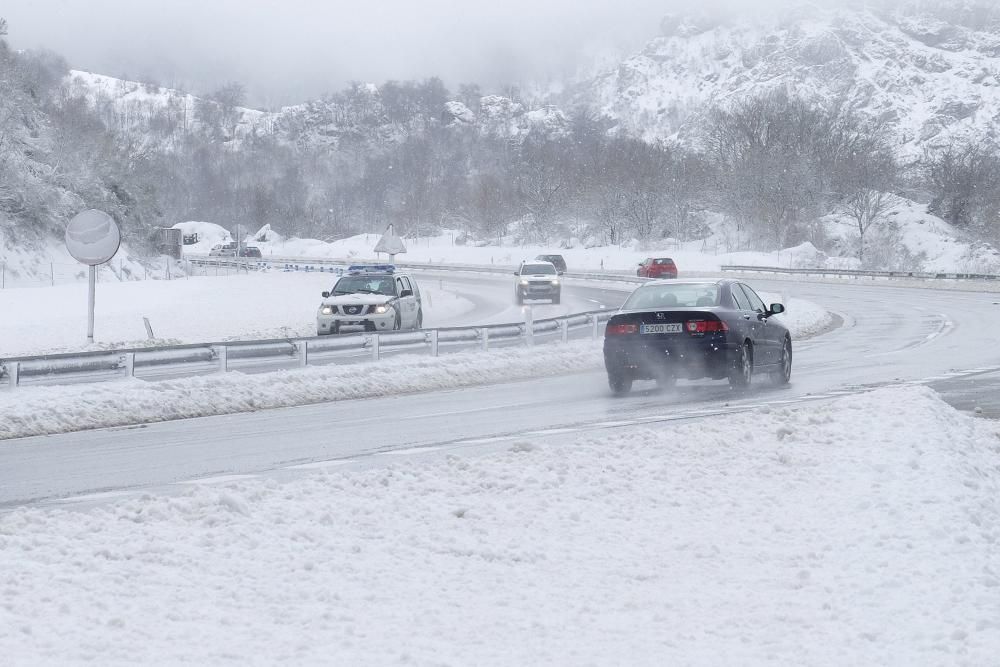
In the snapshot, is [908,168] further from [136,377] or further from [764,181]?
[136,377]

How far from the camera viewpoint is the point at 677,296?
17.1 meters

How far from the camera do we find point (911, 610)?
5.61 meters

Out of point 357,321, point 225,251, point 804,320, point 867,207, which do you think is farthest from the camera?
point 225,251

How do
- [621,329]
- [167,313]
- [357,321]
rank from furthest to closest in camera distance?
[167,313] < [357,321] < [621,329]

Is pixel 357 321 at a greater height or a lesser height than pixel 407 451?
greater

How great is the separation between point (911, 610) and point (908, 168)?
129 metres

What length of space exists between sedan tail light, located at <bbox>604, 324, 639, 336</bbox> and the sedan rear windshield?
41cm

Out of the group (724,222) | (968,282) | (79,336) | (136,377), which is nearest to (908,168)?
A: (724,222)

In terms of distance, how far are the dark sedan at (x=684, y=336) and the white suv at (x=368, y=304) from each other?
11.8 meters

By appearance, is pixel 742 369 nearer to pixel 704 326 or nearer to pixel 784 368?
pixel 704 326

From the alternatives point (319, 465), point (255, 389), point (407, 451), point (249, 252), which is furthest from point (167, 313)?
point (249, 252)

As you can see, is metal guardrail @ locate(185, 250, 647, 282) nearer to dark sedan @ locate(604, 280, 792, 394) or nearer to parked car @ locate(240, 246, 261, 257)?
parked car @ locate(240, 246, 261, 257)

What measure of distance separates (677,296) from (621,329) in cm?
103

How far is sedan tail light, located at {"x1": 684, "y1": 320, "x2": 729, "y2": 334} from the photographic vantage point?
53.8 ft
